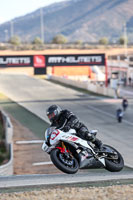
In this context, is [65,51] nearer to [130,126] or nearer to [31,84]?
[31,84]

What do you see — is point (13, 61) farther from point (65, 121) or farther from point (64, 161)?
point (64, 161)

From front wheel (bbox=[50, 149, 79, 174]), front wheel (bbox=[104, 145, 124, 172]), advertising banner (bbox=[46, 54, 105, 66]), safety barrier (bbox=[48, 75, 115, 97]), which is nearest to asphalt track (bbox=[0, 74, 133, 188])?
front wheel (bbox=[104, 145, 124, 172])

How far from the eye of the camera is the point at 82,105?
132 feet

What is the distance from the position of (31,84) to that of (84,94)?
13.6 m

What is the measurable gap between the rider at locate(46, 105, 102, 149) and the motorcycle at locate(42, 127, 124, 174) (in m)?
0.13

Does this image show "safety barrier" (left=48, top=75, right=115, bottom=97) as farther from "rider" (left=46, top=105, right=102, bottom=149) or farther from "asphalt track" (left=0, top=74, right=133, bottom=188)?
"rider" (left=46, top=105, right=102, bottom=149)

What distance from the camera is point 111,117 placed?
108 feet

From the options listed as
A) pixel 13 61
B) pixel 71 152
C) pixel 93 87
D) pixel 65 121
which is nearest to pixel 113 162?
pixel 71 152

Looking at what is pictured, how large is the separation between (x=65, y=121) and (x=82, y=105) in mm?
31443

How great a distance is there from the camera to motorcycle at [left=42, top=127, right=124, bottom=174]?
27.7 feet

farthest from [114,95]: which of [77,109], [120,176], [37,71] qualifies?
[120,176]

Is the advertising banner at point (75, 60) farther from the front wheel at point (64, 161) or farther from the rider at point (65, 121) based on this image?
the front wheel at point (64, 161)

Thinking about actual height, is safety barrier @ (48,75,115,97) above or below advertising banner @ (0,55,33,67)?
below

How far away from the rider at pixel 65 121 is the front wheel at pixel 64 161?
1.79 feet
